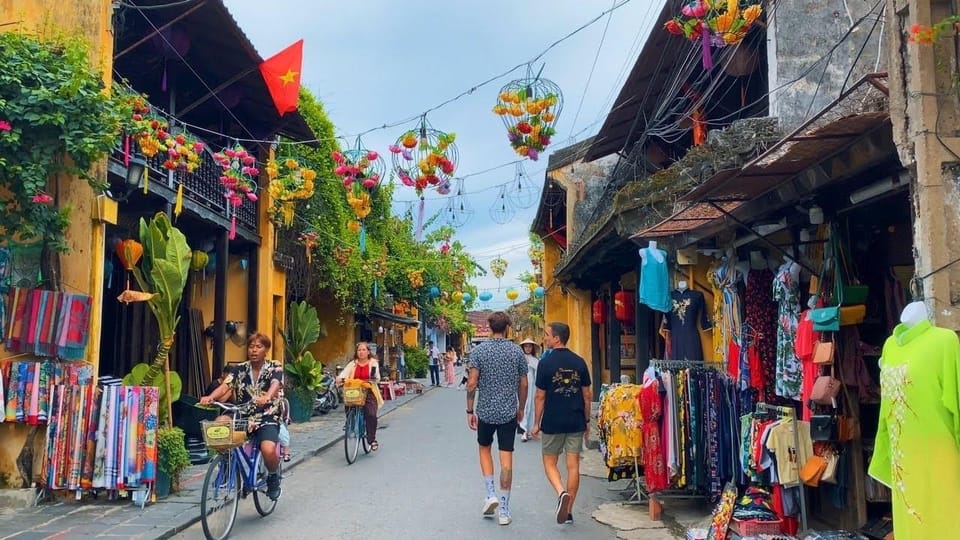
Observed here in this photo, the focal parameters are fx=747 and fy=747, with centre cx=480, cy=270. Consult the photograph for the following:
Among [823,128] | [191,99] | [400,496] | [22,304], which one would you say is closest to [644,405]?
[400,496]

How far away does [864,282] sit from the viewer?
6.02 meters

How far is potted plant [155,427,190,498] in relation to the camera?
27.3 ft

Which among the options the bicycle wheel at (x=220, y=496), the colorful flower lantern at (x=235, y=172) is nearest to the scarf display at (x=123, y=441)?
the bicycle wheel at (x=220, y=496)

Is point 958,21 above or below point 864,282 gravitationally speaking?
above

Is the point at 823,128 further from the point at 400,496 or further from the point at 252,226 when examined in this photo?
the point at 252,226

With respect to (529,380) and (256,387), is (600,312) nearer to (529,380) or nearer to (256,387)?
(529,380)

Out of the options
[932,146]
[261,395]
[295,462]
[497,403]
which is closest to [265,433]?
[261,395]

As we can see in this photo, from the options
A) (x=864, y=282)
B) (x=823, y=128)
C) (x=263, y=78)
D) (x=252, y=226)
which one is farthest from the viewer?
(x=252, y=226)

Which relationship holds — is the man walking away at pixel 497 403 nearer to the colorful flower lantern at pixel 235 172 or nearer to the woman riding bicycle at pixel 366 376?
the woman riding bicycle at pixel 366 376

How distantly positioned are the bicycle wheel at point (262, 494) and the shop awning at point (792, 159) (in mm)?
4706

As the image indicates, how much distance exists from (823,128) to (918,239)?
0.88 meters

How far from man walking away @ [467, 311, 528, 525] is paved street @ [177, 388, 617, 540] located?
384mm

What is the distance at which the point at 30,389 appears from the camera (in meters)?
7.93

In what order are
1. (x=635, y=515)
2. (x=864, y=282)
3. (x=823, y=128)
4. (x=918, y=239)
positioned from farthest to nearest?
1. (x=635, y=515)
2. (x=864, y=282)
3. (x=823, y=128)
4. (x=918, y=239)
